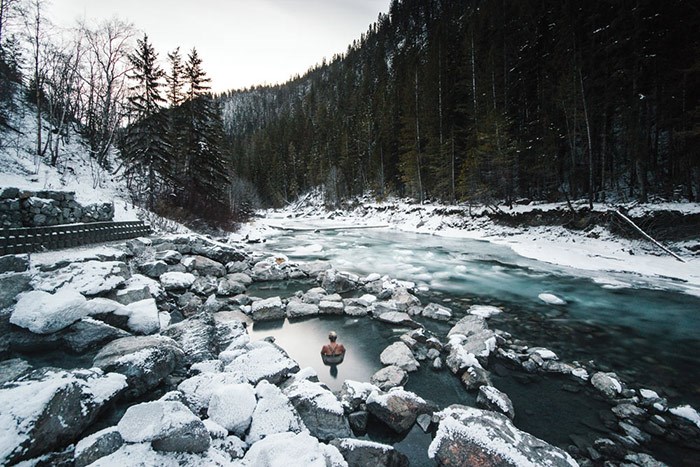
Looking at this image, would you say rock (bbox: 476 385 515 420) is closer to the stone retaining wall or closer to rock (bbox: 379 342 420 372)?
rock (bbox: 379 342 420 372)

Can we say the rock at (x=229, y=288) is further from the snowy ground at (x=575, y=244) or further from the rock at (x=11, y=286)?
the snowy ground at (x=575, y=244)

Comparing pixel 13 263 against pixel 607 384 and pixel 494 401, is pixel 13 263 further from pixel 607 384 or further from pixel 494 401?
pixel 607 384

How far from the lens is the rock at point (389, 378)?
4385 millimetres

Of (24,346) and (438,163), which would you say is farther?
(438,163)

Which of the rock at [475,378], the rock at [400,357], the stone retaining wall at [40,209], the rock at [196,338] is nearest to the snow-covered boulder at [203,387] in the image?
the rock at [196,338]

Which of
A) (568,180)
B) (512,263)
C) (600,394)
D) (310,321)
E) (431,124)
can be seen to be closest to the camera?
(600,394)

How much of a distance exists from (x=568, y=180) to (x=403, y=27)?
77.1 m

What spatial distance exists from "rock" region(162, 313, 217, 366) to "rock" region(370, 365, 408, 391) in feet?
9.65

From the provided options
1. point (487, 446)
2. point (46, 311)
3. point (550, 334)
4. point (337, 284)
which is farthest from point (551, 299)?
point (46, 311)

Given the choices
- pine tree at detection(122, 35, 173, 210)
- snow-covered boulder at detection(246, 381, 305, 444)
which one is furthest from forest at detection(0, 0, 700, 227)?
snow-covered boulder at detection(246, 381, 305, 444)

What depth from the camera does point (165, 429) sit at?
2.50 meters

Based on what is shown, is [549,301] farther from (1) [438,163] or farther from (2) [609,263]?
(1) [438,163]

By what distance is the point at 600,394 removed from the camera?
441cm

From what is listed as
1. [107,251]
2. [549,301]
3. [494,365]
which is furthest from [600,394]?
[107,251]
